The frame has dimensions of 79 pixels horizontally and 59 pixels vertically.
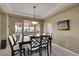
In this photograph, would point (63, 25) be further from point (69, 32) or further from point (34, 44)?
point (34, 44)

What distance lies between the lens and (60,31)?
477 cm

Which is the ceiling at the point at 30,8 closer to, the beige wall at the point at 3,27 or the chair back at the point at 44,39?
the beige wall at the point at 3,27

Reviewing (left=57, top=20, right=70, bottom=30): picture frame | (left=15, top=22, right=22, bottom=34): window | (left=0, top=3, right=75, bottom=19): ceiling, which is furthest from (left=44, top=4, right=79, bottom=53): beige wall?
(left=15, top=22, right=22, bottom=34): window

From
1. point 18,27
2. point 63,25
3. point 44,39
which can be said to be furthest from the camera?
point 63,25

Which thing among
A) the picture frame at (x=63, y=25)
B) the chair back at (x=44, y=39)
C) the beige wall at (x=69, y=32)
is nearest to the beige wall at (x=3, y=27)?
the chair back at (x=44, y=39)

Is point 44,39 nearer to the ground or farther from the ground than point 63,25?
nearer to the ground

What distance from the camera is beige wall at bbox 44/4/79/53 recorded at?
362 centimetres

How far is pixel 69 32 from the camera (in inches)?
160

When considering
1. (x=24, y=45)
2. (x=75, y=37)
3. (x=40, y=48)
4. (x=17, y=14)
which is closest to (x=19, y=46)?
(x=24, y=45)

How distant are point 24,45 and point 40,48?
0.58m

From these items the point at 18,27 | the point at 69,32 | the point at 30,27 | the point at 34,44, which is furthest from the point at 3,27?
the point at 69,32

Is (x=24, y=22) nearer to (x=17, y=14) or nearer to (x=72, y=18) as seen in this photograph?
(x=17, y=14)

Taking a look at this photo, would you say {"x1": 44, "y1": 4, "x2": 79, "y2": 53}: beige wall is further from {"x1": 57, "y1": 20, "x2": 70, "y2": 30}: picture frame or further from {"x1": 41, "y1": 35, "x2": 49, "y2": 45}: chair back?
{"x1": 41, "y1": 35, "x2": 49, "y2": 45}: chair back

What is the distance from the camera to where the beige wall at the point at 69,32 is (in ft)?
11.9
